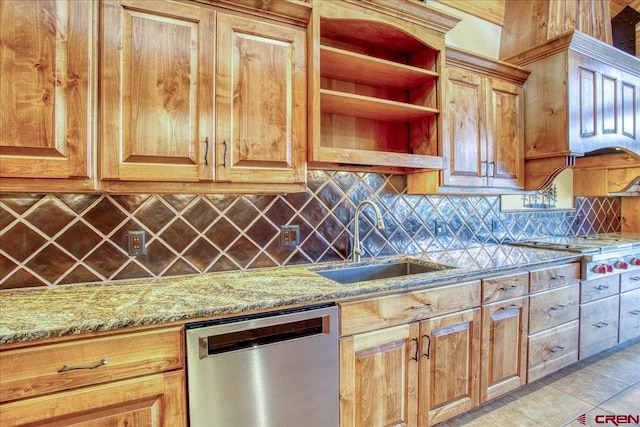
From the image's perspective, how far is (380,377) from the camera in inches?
59.7

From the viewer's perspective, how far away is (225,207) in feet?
5.85

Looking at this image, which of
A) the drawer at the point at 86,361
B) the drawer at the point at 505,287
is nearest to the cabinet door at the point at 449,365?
the drawer at the point at 505,287

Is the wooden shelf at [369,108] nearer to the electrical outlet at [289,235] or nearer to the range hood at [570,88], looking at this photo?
the electrical outlet at [289,235]

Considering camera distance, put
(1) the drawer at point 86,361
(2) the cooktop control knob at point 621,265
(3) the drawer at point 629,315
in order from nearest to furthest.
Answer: (1) the drawer at point 86,361 → (2) the cooktop control knob at point 621,265 → (3) the drawer at point 629,315

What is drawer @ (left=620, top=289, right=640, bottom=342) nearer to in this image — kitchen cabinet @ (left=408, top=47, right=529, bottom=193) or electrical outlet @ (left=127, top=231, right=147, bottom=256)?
kitchen cabinet @ (left=408, top=47, right=529, bottom=193)

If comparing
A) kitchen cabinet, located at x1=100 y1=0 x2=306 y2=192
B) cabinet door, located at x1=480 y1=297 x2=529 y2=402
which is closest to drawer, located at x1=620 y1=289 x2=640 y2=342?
cabinet door, located at x1=480 y1=297 x2=529 y2=402

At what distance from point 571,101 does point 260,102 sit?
2281 mm

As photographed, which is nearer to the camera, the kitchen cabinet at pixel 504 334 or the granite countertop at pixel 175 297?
the granite countertop at pixel 175 297

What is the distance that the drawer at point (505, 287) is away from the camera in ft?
6.03

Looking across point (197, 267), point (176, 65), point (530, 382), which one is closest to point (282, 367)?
point (197, 267)

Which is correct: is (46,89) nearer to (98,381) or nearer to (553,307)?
(98,381)

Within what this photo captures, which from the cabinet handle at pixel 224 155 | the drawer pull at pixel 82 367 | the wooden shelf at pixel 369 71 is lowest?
the drawer pull at pixel 82 367

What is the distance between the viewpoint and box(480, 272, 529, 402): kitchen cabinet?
1855 mm

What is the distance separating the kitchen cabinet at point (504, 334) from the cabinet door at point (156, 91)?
1.70 meters
